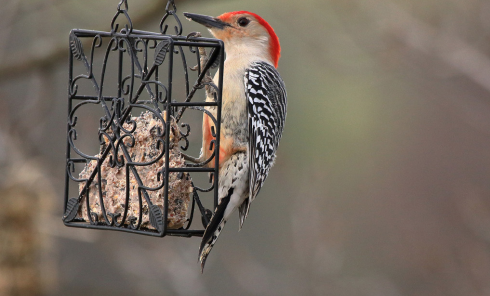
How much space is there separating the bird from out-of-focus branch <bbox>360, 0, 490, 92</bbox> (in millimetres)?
1581

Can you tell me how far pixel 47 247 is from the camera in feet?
20.8

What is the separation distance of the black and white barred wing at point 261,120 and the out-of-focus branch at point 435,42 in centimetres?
157

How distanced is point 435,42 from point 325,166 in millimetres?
2823

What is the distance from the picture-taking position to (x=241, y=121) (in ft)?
13.8

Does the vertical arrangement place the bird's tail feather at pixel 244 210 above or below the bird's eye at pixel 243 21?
below

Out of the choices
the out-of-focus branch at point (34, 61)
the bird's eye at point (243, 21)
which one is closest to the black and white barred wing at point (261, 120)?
the bird's eye at point (243, 21)

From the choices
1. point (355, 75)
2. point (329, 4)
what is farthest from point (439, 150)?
point (329, 4)

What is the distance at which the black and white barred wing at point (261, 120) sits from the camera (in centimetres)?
417

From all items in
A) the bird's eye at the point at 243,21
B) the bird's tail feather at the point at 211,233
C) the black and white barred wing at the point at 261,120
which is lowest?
the bird's tail feather at the point at 211,233

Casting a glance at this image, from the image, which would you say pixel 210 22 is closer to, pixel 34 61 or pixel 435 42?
pixel 34 61

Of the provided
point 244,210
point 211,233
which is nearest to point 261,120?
point 244,210

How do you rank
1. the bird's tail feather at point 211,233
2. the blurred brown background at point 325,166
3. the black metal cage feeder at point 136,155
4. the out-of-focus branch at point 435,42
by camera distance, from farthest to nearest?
the blurred brown background at point 325,166
the out-of-focus branch at point 435,42
the bird's tail feather at point 211,233
the black metal cage feeder at point 136,155

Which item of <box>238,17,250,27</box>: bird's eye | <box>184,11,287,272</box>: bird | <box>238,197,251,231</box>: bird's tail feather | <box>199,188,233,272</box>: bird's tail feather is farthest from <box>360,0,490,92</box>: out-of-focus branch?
<box>199,188,233,272</box>: bird's tail feather

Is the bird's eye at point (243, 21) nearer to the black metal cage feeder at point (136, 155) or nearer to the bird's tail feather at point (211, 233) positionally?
the black metal cage feeder at point (136, 155)
